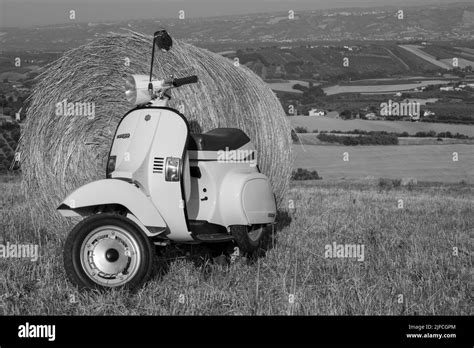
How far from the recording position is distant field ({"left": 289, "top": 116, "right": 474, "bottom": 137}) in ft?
81.0

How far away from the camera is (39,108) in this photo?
806 cm

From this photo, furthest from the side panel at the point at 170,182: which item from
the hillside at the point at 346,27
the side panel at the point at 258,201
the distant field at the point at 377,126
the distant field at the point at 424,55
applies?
the distant field at the point at 424,55

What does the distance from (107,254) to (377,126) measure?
22.0m

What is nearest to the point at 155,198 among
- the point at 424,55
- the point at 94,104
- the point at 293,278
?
the point at 293,278

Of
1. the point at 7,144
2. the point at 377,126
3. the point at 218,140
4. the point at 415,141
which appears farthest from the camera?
the point at 377,126

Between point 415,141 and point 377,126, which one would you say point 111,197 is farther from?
point 377,126

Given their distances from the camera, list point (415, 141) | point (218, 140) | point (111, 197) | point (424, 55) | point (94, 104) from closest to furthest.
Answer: point (111, 197)
point (218, 140)
point (94, 104)
point (415, 141)
point (424, 55)

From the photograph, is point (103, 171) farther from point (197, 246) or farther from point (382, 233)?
point (382, 233)

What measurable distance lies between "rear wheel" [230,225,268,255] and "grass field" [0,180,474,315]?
0.21 meters

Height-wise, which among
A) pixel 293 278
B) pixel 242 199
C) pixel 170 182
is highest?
pixel 170 182

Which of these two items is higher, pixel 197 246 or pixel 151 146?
pixel 151 146

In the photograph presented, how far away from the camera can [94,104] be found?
7883mm

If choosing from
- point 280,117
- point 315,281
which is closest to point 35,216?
point 280,117

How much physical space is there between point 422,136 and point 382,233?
18100mm
